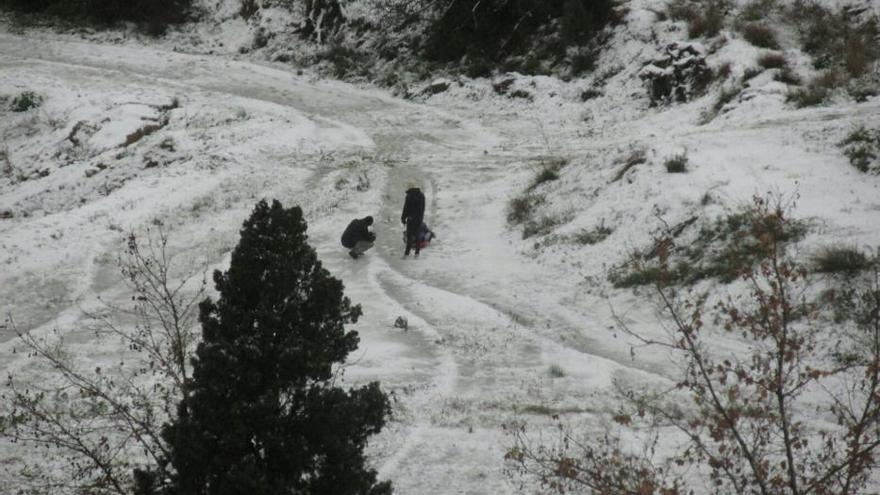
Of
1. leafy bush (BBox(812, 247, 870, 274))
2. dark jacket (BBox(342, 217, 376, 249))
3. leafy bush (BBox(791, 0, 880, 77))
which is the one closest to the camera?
leafy bush (BBox(812, 247, 870, 274))

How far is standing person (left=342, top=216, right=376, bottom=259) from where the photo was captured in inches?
589

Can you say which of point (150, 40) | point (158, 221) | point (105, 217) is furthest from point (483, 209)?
point (150, 40)

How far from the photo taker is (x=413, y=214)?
14703 mm

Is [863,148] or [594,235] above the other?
[863,148]

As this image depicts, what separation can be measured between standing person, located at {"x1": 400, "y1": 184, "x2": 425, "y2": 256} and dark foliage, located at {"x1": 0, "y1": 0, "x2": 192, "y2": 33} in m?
26.7

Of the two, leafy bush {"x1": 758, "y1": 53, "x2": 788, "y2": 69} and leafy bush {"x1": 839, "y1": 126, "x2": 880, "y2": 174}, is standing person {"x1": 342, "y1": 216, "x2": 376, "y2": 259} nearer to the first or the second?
leafy bush {"x1": 839, "y1": 126, "x2": 880, "y2": 174}

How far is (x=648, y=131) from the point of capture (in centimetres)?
2030

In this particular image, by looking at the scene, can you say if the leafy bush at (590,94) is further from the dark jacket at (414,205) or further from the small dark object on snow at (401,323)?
the small dark object on snow at (401,323)

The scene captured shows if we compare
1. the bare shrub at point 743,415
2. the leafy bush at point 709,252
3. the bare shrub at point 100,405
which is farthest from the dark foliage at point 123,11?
the bare shrub at point 743,415

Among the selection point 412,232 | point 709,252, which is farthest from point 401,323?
point 709,252

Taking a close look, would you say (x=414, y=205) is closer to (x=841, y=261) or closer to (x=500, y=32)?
(x=841, y=261)

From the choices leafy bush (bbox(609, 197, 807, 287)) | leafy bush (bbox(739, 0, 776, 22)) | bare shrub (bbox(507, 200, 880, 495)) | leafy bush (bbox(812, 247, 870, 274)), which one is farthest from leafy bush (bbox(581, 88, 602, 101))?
bare shrub (bbox(507, 200, 880, 495))

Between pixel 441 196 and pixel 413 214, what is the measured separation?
13.2ft

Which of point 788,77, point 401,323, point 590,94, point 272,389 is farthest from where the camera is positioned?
point 590,94
